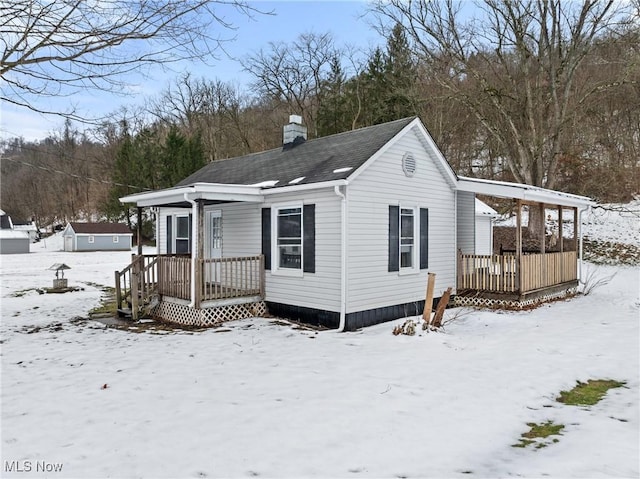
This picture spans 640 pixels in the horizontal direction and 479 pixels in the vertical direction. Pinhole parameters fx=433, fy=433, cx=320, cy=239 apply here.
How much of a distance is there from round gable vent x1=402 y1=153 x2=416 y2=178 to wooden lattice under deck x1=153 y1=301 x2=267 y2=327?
4690 mm

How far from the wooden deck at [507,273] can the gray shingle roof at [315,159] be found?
13.9ft

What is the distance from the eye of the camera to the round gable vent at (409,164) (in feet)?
33.7

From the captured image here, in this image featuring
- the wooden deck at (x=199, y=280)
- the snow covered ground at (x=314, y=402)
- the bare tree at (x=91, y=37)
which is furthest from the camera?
the wooden deck at (x=199, y=280)

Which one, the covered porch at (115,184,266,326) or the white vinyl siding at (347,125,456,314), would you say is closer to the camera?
the white vinyl siding at (347,125,456,314)

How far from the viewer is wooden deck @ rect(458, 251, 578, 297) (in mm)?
11258

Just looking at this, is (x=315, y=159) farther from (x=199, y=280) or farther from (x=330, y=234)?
(x=199, y=280)

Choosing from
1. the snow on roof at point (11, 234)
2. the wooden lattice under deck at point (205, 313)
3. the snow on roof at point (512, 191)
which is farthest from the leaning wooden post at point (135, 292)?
the snow on roof at point (11, 234)

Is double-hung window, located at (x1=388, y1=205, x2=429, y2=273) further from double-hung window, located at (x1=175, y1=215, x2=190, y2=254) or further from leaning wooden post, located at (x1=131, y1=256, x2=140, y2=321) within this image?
double-hung window, located at (x1=175, y1=215, x2=190, y2=254)

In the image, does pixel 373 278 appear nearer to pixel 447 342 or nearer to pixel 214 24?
pixel 447 342

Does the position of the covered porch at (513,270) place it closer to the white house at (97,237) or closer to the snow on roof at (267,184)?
the snow on roof at (267,184)

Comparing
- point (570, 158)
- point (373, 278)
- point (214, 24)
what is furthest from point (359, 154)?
point (570, 158)

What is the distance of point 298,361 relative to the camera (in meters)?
6.78

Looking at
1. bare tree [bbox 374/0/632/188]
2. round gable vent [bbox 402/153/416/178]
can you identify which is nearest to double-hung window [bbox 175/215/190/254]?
round gable vent [bbox 402/153/416/178]

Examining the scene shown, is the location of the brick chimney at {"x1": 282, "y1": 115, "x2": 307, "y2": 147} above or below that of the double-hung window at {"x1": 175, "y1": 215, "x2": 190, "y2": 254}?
above
